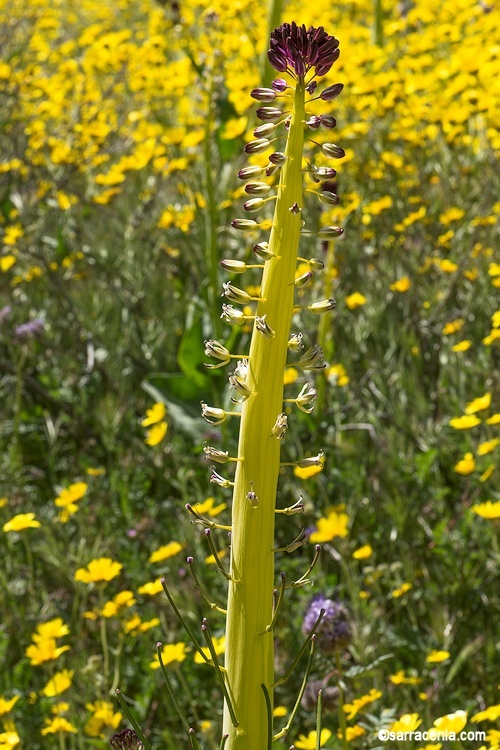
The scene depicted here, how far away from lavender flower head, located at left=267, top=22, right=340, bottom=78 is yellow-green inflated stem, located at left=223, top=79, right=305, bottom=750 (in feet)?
0.22

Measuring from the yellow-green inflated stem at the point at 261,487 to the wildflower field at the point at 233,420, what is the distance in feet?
0.09

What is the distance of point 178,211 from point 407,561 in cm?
210

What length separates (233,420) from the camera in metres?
3.24

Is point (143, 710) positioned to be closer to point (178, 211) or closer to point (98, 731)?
point (98, 731)

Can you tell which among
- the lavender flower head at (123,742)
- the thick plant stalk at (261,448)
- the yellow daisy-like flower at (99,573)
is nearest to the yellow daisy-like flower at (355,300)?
the yellow daisy-like flower at (99,573)

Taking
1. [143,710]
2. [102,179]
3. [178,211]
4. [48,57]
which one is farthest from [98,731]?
[48,57]

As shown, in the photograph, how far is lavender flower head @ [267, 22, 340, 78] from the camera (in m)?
1.03

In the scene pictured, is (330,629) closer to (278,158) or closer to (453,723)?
(453,723)

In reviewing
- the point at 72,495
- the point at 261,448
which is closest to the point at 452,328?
the point at 72,495

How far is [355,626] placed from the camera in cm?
197

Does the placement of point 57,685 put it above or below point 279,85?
below

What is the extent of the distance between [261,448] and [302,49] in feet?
1.49

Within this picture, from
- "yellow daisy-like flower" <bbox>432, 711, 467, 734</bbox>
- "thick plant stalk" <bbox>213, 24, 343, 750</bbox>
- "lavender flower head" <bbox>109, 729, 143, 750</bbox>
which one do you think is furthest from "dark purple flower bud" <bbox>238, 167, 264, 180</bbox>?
"yellow daisy-like flower" <bbox>432, 711, 467, 734</bbox>

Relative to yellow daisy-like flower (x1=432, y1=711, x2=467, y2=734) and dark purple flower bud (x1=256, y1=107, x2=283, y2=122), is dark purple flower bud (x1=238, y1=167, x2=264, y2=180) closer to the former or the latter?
dark purple flower bud (x1=256, y1=107, x2=283, y2=122)
